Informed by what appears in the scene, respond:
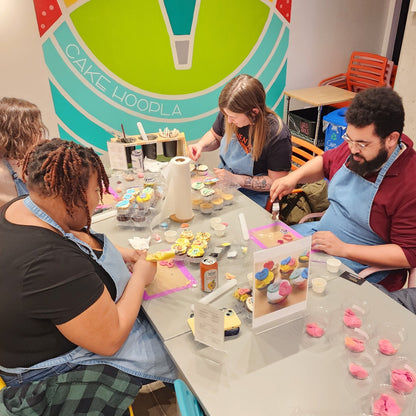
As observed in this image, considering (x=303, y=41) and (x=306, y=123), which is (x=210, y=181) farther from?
(x=303, y=41)

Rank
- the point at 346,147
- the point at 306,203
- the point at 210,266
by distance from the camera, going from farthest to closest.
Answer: the point at 306,203
the point at 346,147
the point at 210,266

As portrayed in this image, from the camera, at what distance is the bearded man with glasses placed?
1856 millimetres

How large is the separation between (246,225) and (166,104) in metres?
2.28

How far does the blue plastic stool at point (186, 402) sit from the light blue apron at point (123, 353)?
342 millimetres

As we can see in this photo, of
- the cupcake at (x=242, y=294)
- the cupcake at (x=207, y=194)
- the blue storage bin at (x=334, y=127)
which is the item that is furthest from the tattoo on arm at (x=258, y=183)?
→ the blue storage bin at (x=334, y=127)

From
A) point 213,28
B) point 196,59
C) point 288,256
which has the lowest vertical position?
point 288,256

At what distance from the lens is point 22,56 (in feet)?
11.2

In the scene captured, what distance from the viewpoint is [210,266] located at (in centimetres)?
164

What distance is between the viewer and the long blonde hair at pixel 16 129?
2.27 meters

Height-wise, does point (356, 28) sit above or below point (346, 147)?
above

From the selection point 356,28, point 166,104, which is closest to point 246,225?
point 166,104

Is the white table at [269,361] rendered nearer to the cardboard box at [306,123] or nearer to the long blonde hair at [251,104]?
the long blonde hair at [251,104]

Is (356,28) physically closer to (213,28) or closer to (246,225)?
(213,28)

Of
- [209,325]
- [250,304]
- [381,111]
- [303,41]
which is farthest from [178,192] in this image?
[303,41]
